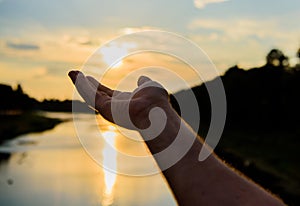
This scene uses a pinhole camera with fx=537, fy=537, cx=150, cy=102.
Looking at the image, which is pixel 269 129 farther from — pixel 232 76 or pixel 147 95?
pixel 147 95

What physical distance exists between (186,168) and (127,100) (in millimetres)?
180

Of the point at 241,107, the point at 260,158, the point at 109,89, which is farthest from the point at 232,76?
the point at 109,89

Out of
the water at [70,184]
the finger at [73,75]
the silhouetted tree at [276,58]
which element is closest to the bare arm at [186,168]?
the finger at [73,75]

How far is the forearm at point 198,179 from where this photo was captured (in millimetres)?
899

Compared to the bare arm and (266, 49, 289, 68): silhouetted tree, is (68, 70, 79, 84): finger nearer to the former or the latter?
the bare arm

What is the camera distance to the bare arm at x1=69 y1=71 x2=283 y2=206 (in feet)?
2.96

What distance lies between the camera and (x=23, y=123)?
3123 inches

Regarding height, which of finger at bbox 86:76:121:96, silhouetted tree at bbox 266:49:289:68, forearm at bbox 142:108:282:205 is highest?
silhouetted tree at bbox 266:49:289:68

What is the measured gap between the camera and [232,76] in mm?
61875

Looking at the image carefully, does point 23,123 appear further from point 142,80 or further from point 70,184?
point 142,80

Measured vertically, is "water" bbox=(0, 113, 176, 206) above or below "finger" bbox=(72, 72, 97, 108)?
below

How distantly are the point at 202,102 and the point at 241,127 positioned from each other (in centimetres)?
742

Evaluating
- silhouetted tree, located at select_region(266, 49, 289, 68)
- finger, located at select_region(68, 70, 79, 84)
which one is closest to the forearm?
finger, located at select_region(68, 70, 79, 84)

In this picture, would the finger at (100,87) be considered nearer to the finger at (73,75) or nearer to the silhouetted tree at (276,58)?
the finger at (73,75)
